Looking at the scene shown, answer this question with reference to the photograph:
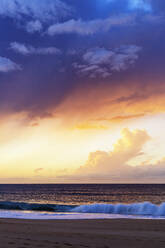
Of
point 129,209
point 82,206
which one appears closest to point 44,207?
point 82,206

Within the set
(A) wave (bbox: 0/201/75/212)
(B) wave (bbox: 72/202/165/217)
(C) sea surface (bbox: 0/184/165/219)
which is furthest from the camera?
(A) wave (bbox: 0/201/75/212)

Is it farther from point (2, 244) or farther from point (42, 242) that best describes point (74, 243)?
point (2, 244)

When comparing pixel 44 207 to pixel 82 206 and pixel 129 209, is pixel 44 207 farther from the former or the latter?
pixel 129 209

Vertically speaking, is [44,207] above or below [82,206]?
below

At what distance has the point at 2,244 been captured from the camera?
9.14 meters

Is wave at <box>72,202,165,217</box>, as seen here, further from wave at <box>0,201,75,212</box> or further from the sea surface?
wave at <box>0,201,75,212</box>

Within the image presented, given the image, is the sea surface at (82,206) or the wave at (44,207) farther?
the wave at (44,207)

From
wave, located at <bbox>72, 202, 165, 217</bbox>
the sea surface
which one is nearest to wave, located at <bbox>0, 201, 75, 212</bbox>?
the sea surface

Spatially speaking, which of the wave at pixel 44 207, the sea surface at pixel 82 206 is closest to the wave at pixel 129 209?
the sea surface at pixel 82 206

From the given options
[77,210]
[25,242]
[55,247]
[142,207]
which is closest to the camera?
[55,247]

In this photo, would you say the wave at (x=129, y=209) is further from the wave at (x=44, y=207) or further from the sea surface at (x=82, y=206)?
the wave at (x=44, y=207)

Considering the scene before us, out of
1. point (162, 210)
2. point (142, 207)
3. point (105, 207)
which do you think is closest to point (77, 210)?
point (105, 207)

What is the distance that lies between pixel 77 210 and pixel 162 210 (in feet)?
37.9

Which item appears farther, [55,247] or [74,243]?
[74,243]
